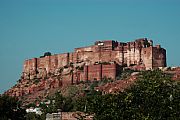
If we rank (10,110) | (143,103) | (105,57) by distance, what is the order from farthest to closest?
(105,57) → (10,110) → (143,103)

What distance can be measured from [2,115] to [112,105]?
46.1 ft

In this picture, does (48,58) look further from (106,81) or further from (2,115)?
(2,115)

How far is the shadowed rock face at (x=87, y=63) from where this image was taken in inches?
2749

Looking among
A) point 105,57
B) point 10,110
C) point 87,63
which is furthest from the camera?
point 87,63

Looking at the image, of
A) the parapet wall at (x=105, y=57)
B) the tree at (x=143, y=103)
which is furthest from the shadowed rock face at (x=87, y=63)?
the tree at (x=143, y=103)

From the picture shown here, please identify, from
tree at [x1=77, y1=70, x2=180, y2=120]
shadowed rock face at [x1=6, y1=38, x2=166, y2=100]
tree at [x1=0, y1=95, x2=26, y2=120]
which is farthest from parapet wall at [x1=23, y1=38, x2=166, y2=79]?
tree at [x1=77, y1=70, x2=180, y2=120]

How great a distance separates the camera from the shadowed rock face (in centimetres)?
6981

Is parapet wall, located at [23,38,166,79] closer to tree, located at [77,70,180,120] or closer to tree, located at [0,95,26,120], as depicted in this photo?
tree, located at [0,95,26,120]

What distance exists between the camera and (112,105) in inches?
624

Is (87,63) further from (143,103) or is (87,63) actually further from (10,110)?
(143,103)

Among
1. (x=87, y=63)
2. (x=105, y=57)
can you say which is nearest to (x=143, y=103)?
(x=105, y=57)

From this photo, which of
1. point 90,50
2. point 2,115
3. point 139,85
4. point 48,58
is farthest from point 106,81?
point 139,85

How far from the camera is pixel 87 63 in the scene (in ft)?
252

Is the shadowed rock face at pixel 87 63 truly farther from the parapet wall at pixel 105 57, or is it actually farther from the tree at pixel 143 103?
the tree at pixel 143 103
